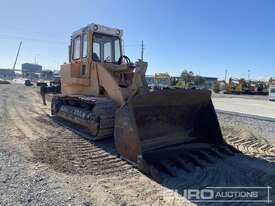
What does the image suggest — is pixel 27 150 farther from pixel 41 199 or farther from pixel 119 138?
pixel 41 199

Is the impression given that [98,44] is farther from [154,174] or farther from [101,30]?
[154,174]

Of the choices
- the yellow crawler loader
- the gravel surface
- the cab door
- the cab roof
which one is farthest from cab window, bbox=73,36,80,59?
the gravel surface

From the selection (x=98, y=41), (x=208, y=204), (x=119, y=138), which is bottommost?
(x=208, y=204)

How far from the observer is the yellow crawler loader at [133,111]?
5.57 meters

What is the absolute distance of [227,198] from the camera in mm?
4297

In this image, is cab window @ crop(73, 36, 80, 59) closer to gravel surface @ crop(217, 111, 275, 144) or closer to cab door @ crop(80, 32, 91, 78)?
cab door @ crop(80, 32, 91, 78)

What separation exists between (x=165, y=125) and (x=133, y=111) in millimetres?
1281

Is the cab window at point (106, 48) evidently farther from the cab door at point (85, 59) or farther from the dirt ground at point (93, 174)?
the dirt ground at point (93, 174)

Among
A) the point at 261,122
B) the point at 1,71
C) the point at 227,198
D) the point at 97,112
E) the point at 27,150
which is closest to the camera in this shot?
the point at 227,198

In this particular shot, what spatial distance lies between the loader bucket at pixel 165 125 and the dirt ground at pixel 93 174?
0.46m

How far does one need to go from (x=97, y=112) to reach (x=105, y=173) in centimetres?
206

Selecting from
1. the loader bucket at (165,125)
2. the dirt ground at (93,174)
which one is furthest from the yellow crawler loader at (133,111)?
the dirt ground at (93,174)

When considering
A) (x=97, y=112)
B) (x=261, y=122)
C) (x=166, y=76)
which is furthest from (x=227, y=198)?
(x=166, y=76)

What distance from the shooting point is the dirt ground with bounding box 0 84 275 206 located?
4.12m
